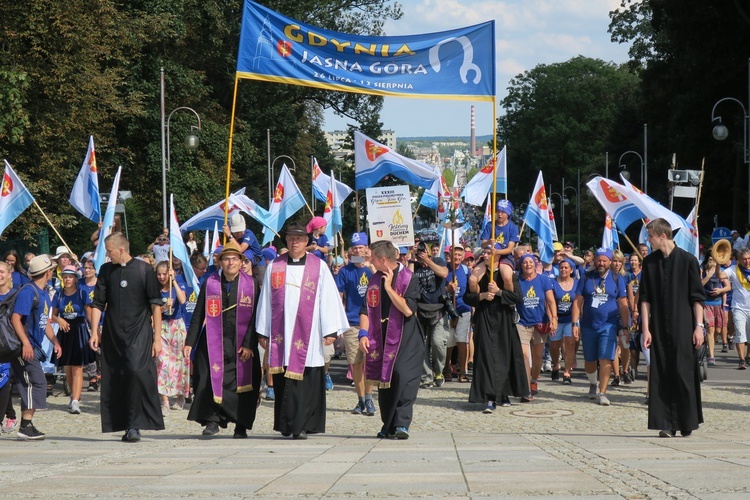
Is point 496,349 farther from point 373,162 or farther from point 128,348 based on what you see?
point 373,162

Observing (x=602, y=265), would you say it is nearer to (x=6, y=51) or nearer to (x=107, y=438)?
(x=107, y=438)

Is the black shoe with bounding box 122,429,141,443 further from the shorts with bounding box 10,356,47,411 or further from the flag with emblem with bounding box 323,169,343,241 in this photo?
the flag with emblem with bounding box 323,169,343,241

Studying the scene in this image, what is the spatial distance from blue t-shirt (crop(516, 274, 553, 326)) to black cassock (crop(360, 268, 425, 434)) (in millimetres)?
3720

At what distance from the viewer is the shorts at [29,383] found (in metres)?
10.6

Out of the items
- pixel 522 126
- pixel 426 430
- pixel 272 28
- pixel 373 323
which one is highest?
pixel 522 126

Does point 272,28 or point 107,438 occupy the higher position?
point 272,28

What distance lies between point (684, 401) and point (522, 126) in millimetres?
91772

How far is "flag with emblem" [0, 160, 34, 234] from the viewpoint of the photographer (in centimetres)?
1648

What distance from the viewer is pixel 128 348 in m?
9.96

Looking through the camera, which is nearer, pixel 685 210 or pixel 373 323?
pixel 373 323

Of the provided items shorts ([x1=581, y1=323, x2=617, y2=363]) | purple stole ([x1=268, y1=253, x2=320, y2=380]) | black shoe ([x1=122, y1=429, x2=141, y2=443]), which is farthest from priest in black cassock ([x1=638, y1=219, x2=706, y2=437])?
black shoe ([x1=122, y1=429, x2=141, y2=443])

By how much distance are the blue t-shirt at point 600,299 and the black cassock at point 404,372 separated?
3.96 meters

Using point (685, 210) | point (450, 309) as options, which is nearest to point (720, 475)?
point (450, 309)

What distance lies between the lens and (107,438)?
34.1ft
